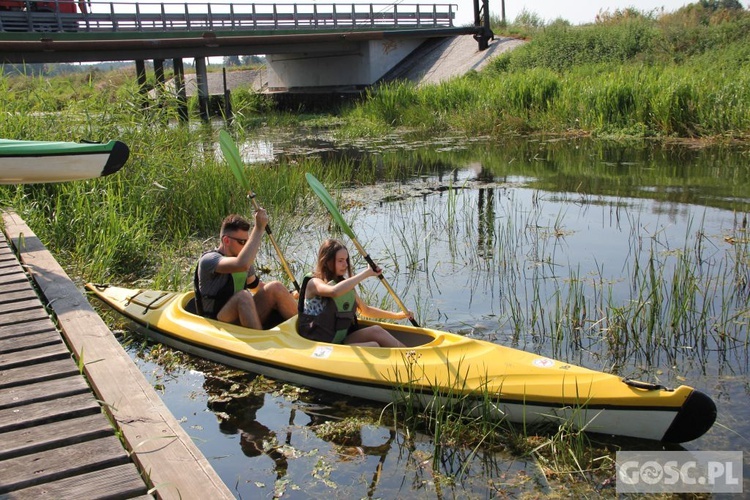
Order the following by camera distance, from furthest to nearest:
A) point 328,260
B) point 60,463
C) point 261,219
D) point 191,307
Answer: point 191,307 < point 261,219 < point 328,260 < point 60,463

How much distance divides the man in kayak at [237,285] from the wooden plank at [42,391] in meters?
1.83

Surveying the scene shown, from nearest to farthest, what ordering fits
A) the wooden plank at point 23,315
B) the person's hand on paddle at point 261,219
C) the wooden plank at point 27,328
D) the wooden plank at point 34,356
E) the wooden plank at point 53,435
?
the wooden plank at point 53,435
the wooden plank at point 34,356
the wooden plank at point 27,328
the wooden plank at point 23,315
the person's hand on paddle at point 261,219

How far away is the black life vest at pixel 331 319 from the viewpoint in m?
5.08

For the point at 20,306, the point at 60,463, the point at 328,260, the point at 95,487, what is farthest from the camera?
the point at 328,260

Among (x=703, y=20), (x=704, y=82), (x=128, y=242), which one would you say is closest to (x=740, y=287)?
(x=128, y=242)

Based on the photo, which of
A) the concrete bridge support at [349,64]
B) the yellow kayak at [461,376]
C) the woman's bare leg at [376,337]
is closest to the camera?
the yellow kayak at [461,376]

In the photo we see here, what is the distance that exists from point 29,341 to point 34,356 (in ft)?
0.92

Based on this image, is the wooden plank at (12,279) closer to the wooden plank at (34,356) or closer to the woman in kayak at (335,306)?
the wooden plank at (34,356)

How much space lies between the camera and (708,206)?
9445 mm

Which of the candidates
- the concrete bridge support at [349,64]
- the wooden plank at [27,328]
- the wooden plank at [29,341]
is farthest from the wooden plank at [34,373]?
the concrete bridge support at [349,64]

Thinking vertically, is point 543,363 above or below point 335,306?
below

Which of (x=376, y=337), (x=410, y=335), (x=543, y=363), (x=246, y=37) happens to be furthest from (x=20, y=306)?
(x=246, y=37)

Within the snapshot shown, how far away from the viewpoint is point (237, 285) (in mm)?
5543

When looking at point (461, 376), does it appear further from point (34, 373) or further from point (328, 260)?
point (34, 373)
